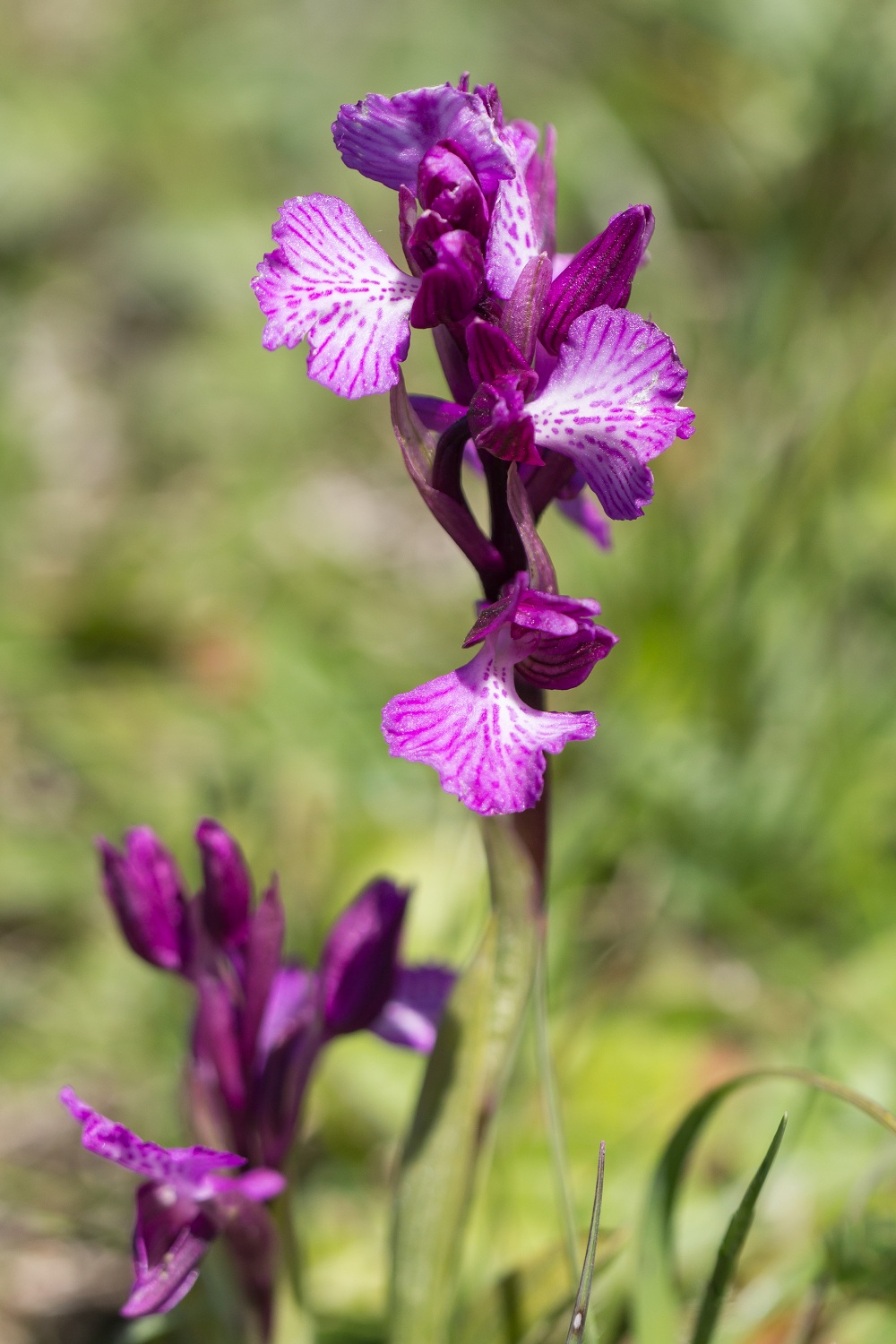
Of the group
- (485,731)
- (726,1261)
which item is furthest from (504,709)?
(726,1261)

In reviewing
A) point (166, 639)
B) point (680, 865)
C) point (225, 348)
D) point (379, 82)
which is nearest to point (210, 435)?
point (225, 348)

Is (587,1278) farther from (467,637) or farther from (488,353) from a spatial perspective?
(488,353)

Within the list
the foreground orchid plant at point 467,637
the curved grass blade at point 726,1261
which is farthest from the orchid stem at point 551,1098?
the curved grass blade at point 726,1261

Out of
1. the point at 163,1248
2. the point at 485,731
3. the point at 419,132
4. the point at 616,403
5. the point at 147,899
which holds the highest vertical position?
the point at 419,132

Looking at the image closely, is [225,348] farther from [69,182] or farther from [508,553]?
[508,553]

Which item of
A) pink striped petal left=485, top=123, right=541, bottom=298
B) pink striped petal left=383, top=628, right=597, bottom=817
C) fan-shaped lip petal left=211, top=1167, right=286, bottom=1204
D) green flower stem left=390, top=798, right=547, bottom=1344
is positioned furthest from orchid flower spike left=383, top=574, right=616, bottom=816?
fan-shaped lip petal left=211, top=1167, right=286, bottom=1204
